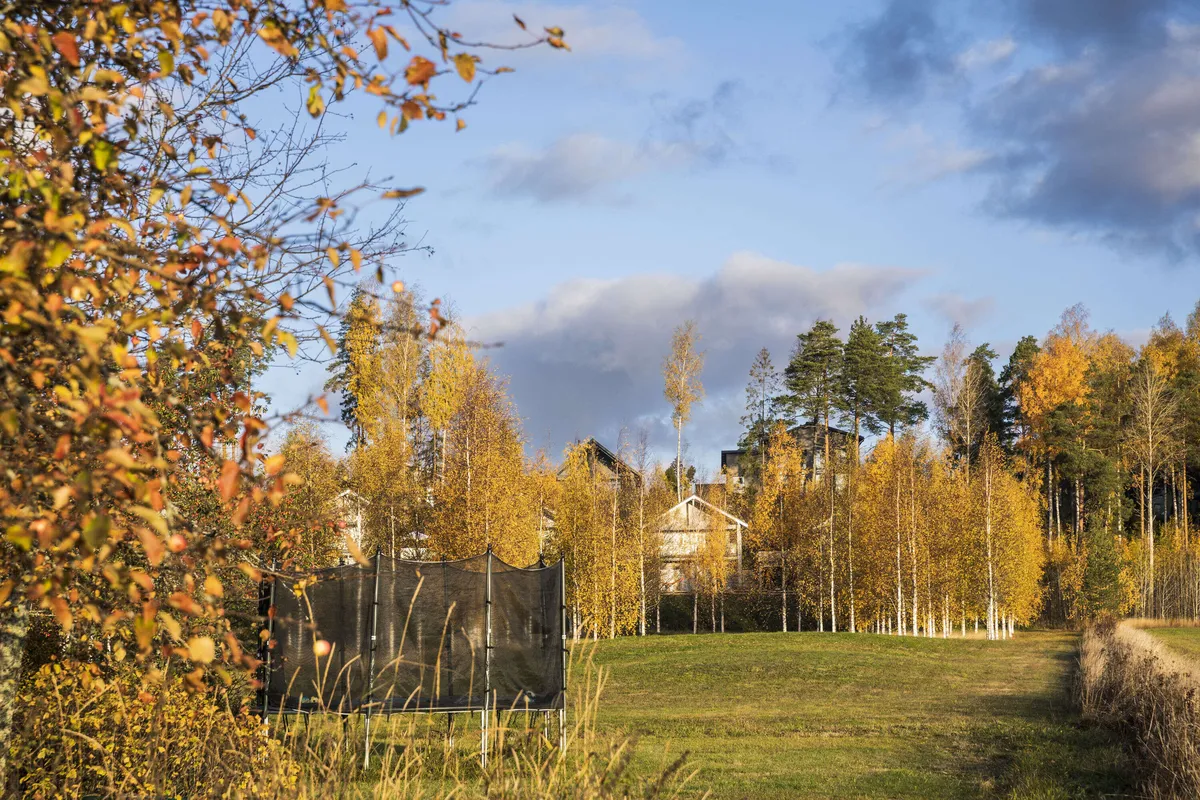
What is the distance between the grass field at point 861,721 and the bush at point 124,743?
2.78 metres

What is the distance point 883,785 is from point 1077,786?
1.86 m

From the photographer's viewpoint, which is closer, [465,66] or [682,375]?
[465,66]

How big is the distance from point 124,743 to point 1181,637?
3500 centimetres

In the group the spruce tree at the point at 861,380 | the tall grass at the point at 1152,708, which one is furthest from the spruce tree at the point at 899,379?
the tall grass at the point at 1152,708

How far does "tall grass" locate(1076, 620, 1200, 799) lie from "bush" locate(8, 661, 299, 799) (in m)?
7.64

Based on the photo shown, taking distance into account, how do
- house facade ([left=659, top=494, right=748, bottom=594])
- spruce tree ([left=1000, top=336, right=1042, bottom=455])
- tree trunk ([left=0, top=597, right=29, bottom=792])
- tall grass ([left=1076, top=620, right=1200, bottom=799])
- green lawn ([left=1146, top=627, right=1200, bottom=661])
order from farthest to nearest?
spruce tree ([left=1000, top=336, right=1042, bottom=455])
house facade ([left=659, top=494, right=748, bottom=594])
green lawn ([left=1146, top=627, right=1200, bottom=661])
tall grass ([left=1076, top=620, right=1200, bottom=799])
tree trunk ([left=0, top=597, right=29, bottom=792])

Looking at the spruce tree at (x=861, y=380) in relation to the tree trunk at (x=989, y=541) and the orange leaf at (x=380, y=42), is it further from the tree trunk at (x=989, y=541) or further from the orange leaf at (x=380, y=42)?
the orange leaf at (x=380, y=42)

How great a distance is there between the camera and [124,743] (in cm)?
767

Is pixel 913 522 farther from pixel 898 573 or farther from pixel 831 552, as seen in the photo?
pixel 831 552

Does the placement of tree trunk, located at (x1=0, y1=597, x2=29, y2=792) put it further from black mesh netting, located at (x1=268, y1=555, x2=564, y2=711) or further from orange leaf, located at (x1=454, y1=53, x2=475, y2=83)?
black mesh netting, located at (x1=268, y1=555, x2=564, y2=711)

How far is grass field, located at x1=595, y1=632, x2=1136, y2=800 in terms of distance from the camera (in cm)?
1109

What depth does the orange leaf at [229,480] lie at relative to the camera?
247cm

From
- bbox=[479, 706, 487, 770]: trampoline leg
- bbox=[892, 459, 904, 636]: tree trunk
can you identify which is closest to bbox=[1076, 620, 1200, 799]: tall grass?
bbox=[479, 706, 487, 770]: trampoline leg

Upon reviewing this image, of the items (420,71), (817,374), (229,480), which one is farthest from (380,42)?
(817,374)
